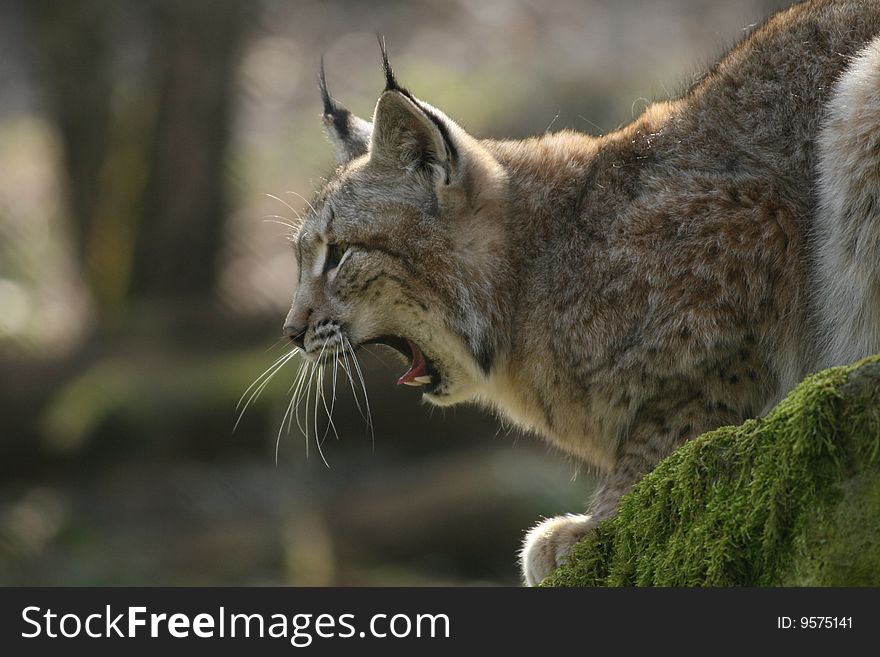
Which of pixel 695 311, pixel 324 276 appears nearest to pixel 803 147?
pixel 695 311

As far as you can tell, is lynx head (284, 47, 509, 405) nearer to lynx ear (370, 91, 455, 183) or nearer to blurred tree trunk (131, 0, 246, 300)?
lynx ear (370, 91, 455, 183)

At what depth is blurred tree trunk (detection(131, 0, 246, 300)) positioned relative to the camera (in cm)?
1241

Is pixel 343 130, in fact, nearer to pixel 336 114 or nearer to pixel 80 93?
pixel 336 114

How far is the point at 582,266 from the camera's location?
4.82 meters

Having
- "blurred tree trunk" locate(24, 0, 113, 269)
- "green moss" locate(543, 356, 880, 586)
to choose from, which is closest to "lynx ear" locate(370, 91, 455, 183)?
"green moss" locate(543, 356, 880, 586)

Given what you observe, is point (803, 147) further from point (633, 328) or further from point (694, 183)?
point (633, 328)

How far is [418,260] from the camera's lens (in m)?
5.11

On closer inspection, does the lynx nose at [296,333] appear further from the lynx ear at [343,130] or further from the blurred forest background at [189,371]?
the blurred forest background at [189,371]

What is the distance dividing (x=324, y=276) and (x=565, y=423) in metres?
1.19

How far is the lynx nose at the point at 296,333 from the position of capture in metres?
5.19

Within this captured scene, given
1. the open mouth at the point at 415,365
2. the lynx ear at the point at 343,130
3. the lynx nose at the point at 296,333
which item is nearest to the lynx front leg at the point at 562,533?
the open mouth at the point at 415,365

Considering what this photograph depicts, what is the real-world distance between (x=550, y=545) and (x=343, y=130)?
237 centimetres

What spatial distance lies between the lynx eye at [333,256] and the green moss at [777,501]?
1.98 m

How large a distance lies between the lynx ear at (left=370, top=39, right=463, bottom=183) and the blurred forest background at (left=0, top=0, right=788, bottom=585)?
4.64m
